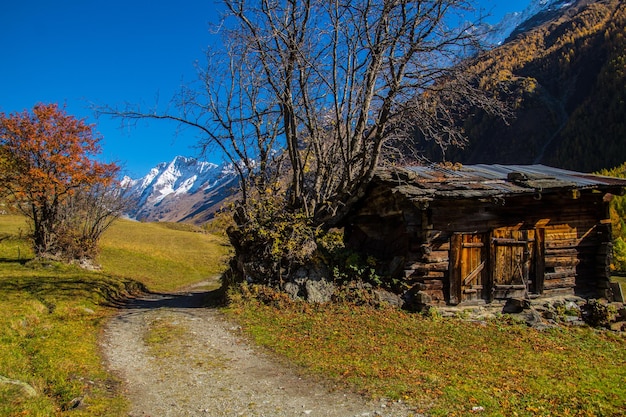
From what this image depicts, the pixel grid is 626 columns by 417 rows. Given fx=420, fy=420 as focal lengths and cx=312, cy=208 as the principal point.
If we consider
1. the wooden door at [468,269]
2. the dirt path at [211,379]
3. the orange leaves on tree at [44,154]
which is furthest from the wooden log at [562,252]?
the orange leaves on tree at [44,154]

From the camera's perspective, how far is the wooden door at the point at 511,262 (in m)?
14.9

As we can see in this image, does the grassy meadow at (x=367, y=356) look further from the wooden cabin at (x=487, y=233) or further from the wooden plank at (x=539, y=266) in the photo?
the wooden plank at (x=539, y=266)

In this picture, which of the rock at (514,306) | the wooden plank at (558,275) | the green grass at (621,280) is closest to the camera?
the rock at (514,306)

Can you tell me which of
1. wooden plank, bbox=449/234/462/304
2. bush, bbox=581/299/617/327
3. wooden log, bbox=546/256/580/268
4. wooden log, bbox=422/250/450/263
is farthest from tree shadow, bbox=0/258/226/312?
bush, bbox=581/299/617/327

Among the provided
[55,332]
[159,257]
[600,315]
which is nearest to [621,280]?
[600,315]

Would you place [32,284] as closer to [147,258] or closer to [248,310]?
[248,310]

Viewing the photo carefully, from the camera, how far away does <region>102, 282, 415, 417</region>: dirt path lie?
6.56m

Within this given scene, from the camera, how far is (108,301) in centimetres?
1697

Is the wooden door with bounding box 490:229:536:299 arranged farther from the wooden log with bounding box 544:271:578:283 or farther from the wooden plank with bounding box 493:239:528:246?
the wooden log with bounding box 544:271:578:283

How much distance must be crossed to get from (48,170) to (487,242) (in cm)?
2158

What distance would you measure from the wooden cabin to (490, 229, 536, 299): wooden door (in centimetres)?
4

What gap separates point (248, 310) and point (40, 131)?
54.2 ft

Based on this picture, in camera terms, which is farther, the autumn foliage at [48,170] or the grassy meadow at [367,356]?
the autumn foliage at [48,170]

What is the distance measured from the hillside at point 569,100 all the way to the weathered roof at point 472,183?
302ft
